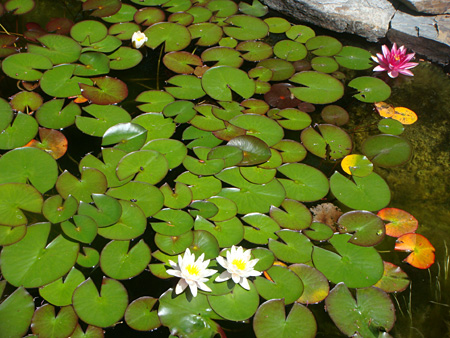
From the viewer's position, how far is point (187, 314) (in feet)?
5.69

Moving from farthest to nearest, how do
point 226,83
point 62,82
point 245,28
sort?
1. point 245,28
2. point 226,83
3. point 62,82

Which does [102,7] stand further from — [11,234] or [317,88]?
[11,234]

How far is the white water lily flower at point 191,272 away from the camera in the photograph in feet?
5.63

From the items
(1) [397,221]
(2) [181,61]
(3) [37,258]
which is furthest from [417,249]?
(2) [181,61]

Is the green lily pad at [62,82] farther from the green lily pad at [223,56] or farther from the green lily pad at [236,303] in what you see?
the green lily pad at [236,303]

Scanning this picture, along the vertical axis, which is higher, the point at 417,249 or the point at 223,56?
the point at 223,56

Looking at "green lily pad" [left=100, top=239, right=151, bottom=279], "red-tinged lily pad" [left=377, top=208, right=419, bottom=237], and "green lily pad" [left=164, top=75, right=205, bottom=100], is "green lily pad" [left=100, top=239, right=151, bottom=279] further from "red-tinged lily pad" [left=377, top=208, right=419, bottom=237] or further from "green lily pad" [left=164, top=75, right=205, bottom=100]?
"red-tinged lily pad" [left=377, top=208, right=419, bottom=237]

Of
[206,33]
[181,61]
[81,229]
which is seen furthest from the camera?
[206,33]

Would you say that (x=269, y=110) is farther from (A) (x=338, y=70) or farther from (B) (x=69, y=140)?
(B) (x=69, y=140)

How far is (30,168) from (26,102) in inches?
26.4

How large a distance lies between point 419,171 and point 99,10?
9.31 ft

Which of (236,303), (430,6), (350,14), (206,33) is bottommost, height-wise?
(236,303)

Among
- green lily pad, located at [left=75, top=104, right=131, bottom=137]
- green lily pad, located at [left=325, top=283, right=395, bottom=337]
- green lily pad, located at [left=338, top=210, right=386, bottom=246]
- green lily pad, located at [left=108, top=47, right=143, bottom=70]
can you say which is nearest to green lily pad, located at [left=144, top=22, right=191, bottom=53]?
green lily pad, located at [left=108, top=47, right=143, bottom=70]

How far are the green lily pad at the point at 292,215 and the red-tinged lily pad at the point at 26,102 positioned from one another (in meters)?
1.70
